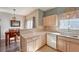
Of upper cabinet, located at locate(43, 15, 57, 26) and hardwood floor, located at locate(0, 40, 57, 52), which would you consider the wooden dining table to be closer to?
hardwood floor, located at locate(0, 40, 57, 52)

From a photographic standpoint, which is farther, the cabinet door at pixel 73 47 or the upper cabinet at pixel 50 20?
the upper cabinet at pixel 50 20

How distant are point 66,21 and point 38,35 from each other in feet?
1.61

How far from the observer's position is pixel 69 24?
150 cm

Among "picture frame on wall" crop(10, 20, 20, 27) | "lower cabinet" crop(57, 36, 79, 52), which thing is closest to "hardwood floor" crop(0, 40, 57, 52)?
"lower cabinet" crop(57, 36, 79, 52)

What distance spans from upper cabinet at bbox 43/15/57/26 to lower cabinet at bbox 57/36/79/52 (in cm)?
26

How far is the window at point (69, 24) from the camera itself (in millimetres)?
1471

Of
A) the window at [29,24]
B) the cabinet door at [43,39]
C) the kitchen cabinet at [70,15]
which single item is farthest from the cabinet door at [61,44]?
the window at [29,24]

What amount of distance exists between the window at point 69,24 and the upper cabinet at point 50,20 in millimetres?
112

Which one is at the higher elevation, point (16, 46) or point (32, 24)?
point (32, 24)

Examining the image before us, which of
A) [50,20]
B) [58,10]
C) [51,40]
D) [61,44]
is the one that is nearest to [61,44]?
[61,44]

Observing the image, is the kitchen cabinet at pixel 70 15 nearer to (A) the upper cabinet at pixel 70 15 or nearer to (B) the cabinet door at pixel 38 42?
(A) the upper cabinet at pixel 70 15
